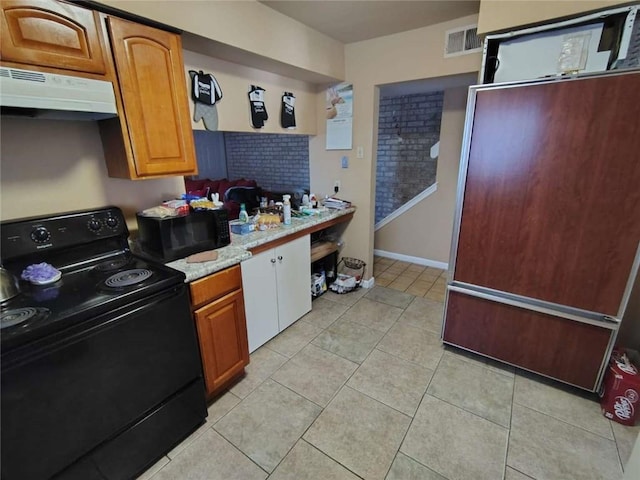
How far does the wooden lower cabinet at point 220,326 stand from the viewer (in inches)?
64.2

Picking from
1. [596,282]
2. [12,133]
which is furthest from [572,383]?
[12,133]

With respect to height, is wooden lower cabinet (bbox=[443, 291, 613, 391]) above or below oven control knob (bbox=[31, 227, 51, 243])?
below

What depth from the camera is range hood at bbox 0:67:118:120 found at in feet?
3.60

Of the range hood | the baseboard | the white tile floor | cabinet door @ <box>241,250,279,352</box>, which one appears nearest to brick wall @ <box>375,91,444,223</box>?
the baseboard

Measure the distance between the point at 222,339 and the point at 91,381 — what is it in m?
0.68

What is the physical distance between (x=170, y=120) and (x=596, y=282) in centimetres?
257

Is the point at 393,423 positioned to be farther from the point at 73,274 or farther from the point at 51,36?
the point at 51,36

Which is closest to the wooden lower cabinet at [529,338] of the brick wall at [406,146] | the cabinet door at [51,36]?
the brick wall at [406,146]

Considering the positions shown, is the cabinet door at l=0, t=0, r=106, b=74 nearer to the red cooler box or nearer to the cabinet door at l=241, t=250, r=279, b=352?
the cabinet door at l=241, t=250, r=279, b=352

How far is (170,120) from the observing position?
165 cm

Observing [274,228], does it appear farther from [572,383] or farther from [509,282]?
[572,383]

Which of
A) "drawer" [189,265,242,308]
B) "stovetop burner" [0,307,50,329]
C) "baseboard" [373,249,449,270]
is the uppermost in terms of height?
"stovetop burner" [0,307,50,329]

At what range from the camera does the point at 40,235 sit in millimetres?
1407

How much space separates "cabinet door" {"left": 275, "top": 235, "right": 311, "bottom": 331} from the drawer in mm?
531
